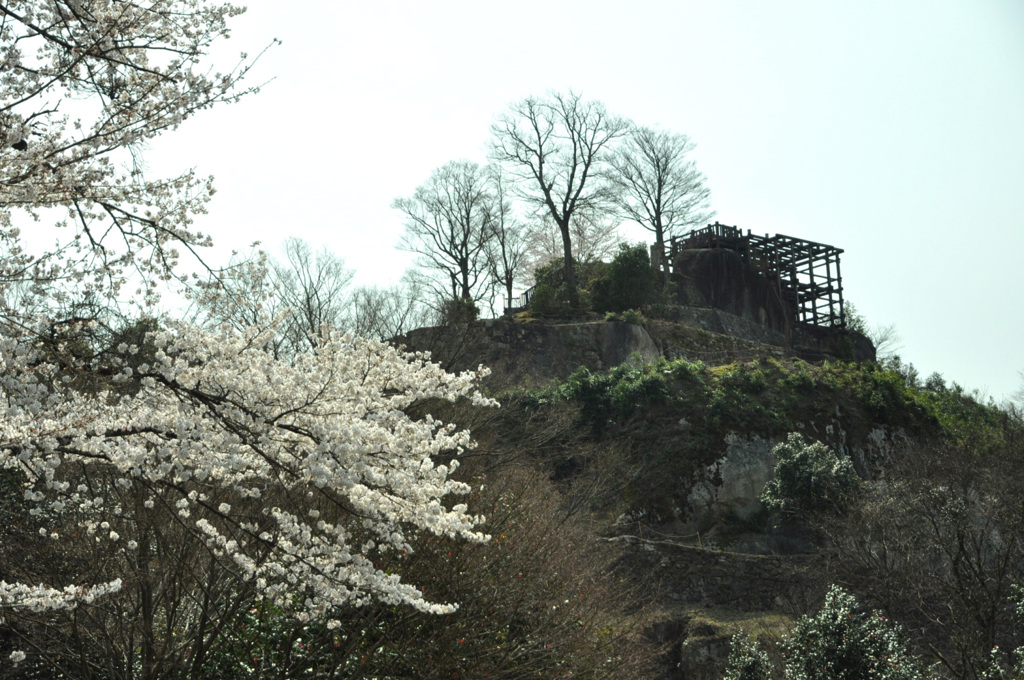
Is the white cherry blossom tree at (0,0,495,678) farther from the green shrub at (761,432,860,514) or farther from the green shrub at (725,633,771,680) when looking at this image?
the green shrub at (761,432,860,514)

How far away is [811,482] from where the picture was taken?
21922mm

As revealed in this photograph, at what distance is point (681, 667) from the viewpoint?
17.9 metres

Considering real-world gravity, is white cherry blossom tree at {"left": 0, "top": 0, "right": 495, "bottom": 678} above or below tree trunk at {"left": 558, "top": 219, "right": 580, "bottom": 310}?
below

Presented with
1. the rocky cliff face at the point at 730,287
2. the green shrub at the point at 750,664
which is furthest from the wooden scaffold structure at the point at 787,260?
the green shrub at the point at 750,664

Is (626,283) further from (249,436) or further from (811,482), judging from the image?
(249,436)

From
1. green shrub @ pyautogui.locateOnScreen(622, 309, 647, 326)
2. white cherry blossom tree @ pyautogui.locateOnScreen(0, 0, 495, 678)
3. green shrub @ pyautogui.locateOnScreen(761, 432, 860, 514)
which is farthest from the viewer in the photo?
green shrub @ pyautogui.locateOnScreen(622, 309, 647, 326)

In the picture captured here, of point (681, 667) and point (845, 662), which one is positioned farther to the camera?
point (681, 667)

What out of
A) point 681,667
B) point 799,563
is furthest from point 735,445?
point 681,667

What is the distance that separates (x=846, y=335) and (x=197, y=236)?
38642mm

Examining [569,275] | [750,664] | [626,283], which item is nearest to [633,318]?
[626,283]

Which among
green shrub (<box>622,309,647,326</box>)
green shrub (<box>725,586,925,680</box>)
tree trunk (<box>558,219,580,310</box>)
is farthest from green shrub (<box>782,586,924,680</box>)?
tree trunk (<box>558,219,580,310</box>)

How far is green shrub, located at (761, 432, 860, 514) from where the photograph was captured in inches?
853

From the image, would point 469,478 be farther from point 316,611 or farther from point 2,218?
point 2,218

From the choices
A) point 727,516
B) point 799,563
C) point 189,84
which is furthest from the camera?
point 727,516
